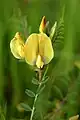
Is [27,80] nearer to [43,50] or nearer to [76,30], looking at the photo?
[76,30]

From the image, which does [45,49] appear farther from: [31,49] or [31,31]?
[31,31]

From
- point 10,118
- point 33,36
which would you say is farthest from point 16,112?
point 33,36

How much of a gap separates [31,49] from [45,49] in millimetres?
28

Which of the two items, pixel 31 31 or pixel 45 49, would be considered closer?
pixel 45 49

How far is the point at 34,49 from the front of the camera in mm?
706

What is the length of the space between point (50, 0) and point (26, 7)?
0.09m

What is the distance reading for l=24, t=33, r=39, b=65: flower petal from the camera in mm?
695

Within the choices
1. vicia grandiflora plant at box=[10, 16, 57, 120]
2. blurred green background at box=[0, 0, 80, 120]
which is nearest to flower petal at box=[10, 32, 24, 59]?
vicia grandiflora plant at box=[10, 16, 57, 120]

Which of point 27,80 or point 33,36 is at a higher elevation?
point 33,36

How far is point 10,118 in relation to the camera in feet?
3.50

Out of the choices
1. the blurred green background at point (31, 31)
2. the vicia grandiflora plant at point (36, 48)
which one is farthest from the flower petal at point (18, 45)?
the blurred green background at point (31, 31)

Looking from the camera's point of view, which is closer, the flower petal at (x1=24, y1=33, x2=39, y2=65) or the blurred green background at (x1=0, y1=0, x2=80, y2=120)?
the flower petal at (x1=24, y1=33, x2=39, y2=65)

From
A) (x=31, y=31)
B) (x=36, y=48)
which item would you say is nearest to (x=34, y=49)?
(x=36, y=48)

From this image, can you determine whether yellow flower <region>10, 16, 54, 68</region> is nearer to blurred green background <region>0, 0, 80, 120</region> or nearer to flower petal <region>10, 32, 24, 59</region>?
flower petal <region>10, 32, 24, 59</region>
